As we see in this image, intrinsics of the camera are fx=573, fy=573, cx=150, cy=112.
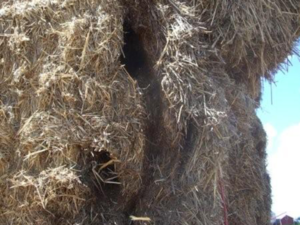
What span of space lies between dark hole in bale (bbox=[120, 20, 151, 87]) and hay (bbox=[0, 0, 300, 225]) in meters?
0.02

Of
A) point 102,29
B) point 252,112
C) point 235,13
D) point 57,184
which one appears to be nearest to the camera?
point 57,184

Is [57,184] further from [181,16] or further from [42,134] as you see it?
[181,16]

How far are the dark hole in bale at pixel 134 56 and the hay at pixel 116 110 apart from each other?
A: 0.05ft

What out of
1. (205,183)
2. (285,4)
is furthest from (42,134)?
(285,4)

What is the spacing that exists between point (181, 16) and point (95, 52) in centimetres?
49

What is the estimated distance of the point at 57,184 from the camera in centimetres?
260

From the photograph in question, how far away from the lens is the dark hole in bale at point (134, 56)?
9.87 ft

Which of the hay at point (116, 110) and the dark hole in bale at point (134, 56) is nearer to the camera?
the hay at point (116, 110)

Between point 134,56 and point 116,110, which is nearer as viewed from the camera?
point 116,110

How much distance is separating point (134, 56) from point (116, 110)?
473 mm

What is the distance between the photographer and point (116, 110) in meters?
2.73

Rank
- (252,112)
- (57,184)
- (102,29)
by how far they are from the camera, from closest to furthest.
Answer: (57,184) < (102,29) < (252,112)

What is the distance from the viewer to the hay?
105 inches

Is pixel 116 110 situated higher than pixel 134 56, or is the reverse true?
pixel 134 56
